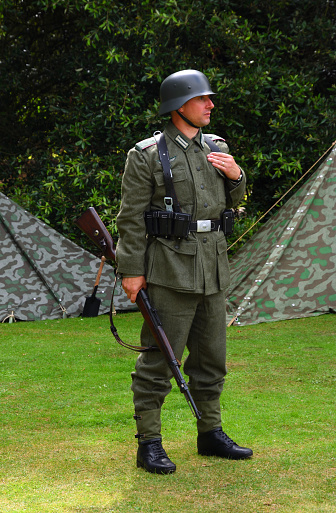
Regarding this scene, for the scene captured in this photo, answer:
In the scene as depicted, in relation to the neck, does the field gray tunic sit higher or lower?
lower

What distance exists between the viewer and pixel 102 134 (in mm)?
9281

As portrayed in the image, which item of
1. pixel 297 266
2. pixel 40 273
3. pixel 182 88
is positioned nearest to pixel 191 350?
pixel 182 88

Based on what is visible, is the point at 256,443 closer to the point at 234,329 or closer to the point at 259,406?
the point at 259,406

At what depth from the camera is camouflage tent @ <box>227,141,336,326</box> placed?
735 centimetres

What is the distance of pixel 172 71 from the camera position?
8781mm

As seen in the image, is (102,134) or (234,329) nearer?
(234,329)

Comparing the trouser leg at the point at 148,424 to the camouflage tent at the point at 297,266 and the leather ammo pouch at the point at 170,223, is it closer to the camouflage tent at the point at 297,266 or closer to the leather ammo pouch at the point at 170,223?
the leather ammo pouch at the point at 170,223

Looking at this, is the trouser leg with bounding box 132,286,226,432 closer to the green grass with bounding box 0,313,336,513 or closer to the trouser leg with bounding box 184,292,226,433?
the trouser leg with bounding box 184,292,226,433

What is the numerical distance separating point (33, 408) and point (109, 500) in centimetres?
162

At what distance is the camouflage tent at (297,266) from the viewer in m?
7.35

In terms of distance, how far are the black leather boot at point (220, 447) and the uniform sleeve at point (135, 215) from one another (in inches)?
33.9

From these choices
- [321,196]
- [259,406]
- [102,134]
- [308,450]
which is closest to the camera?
[308,450]

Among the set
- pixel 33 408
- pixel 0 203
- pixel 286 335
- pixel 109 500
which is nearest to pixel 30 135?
pixel 0 203

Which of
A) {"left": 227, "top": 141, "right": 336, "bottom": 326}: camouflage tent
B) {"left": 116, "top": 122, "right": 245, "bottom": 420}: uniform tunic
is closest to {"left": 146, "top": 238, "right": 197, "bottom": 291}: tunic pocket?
{"left": 116, "top": 122, "right": 245, "bottom": 420}: uniform tunic
